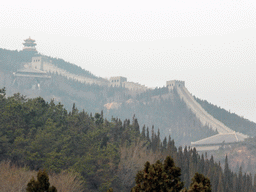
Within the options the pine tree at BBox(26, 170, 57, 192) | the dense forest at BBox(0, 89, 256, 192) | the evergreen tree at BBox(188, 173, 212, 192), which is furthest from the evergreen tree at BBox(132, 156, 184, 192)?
the dense forest at BBox(0, 89, 256, 192)

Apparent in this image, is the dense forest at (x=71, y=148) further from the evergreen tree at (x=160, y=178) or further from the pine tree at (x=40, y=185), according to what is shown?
the evergreen tree at (x=160, y=178)

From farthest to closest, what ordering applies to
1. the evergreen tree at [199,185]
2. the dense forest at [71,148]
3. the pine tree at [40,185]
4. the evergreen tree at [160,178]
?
1. the dense forest at [71,148]
2. the pine tree at [40,185]
3. the evergreen tree at [160,178]
4. the evergreen tree at [199,185]

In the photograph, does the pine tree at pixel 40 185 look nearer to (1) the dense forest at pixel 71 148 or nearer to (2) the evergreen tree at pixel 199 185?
(2) the evergreen tree at pixel 199 185

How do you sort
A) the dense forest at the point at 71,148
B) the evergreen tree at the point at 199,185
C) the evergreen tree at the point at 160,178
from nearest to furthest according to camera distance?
the evergreen tree at the point at 199,185, the evergreen tree at the point at 160,178, the dense forest at the point at 71,148

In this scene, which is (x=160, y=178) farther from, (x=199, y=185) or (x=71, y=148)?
(x=71, y=148)

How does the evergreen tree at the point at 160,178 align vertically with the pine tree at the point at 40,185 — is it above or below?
above

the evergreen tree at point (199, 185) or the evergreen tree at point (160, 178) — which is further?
the evergreen tree at point (160, 178)

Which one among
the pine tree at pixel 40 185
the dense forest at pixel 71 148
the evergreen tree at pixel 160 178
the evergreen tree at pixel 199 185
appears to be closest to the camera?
the evergreen tree at pixel 199 185

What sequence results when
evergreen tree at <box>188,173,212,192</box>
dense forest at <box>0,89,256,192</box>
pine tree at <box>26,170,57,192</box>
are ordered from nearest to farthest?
evergreen tree at <box>188,173,212,192</box>, pine tree at <box>26,170,57,192</box>, dense forest at <box>0,89,256,192</box>

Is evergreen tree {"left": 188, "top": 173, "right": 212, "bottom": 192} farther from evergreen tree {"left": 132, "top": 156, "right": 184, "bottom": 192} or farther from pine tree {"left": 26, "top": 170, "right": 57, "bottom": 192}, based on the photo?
pine tree {"left": 26, "top": 170, "right": 57, "bottom": 192}

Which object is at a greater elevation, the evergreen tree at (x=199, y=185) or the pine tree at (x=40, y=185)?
the evergreen tree at (x=199, y=185)

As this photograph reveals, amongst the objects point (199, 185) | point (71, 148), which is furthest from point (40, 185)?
point (71, 148)

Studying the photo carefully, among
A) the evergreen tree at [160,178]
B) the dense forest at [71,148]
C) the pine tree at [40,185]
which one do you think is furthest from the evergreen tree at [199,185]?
the dense forest at [71,148]

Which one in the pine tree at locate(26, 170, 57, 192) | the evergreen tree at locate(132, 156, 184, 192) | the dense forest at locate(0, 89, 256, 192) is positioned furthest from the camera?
the dense forest at locate(0, 89, 256, 192)
